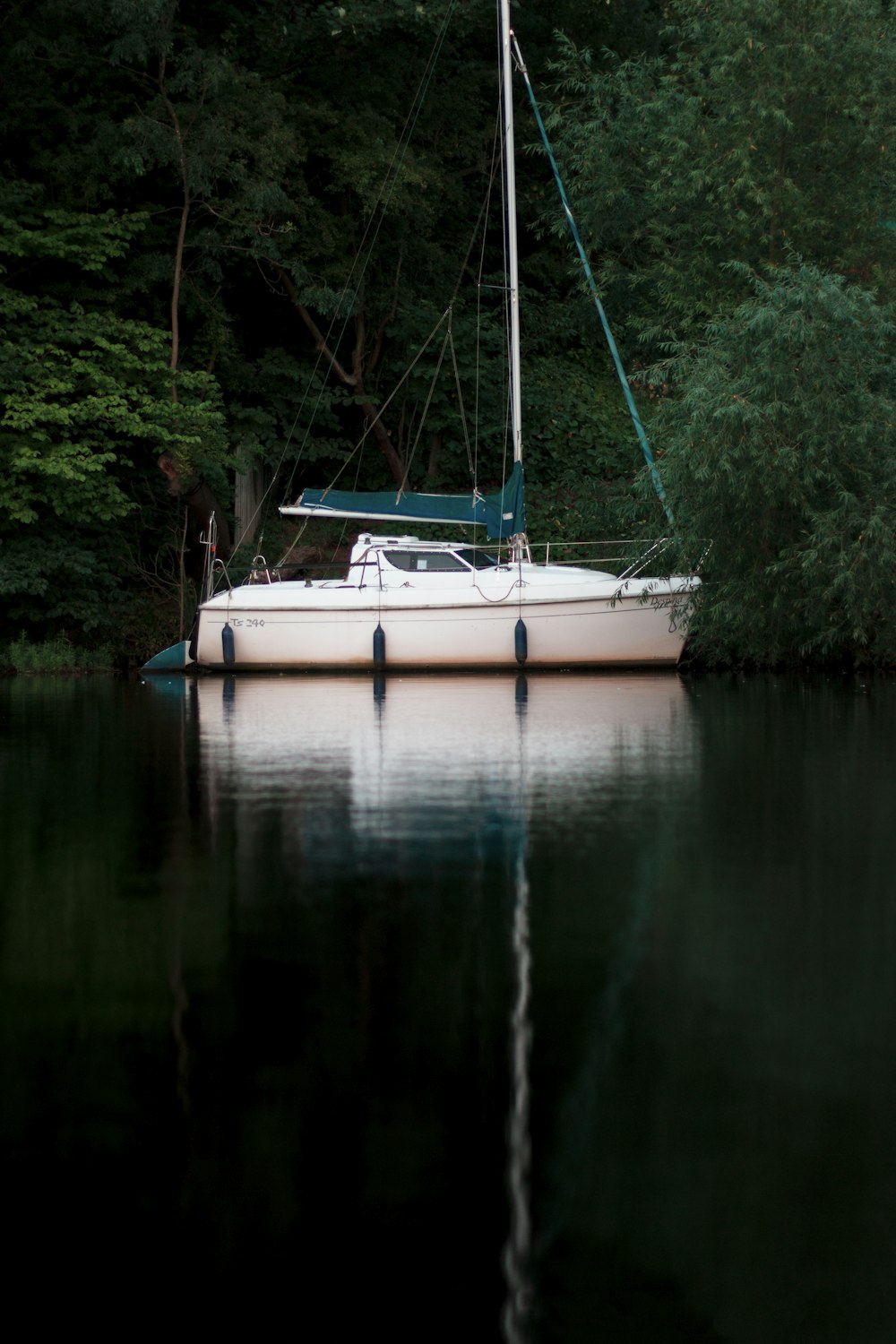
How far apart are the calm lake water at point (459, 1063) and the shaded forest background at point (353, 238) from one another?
16.4m

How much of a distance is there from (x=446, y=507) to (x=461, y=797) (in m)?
15.7

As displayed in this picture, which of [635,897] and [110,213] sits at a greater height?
[110,213]

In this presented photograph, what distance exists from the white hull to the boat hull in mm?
13

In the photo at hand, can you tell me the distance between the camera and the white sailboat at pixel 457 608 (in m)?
24.4

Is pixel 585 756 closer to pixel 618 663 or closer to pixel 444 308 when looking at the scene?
pixel 618 663

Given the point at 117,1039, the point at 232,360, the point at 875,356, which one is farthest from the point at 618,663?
the point at 117,1039

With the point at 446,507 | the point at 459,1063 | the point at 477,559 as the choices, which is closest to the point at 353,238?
the point at 446,507

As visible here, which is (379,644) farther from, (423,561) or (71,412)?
(71,412)

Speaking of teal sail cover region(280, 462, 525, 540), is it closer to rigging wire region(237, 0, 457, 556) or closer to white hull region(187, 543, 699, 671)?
white hull region(187, 543, 699, 671)

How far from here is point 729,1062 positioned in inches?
178

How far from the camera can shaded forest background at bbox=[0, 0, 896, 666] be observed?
2859cm

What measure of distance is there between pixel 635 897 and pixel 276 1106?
9.88ft

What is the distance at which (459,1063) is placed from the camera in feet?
14.9

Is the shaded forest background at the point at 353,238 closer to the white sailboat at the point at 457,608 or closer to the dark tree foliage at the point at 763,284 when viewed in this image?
the dark tree foliage at the point at 763,284
